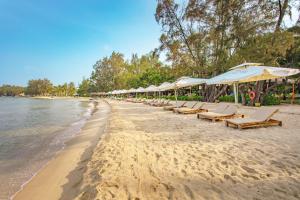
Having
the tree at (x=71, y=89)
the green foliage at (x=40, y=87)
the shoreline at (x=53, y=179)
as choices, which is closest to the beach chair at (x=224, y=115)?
the shoreline at (x=53, y=179)

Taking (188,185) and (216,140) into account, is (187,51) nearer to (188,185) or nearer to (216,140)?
(216,140)

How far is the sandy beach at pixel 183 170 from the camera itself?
3.32 m

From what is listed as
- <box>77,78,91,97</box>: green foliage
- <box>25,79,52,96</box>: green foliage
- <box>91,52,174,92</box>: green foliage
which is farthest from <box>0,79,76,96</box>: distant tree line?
<box>91,52,174,92</box>: green foliage

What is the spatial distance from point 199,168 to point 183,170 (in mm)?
318

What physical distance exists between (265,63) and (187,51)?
9.50m

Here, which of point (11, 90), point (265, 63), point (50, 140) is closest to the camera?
point (50, 140)

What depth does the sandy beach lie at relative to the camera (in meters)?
3.32

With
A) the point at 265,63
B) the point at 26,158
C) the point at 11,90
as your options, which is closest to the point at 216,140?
the point at 26,158

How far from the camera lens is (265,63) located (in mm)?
15883

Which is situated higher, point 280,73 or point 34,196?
point 280,73

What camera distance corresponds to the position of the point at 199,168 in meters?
4.25

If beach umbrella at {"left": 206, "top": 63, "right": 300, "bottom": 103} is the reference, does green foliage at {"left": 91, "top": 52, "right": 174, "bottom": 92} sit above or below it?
above

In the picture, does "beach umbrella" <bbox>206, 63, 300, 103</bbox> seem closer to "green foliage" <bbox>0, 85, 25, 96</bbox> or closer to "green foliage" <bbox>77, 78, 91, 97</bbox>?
"green foliage" <bbox>77, 78, 91, 97</bbox>

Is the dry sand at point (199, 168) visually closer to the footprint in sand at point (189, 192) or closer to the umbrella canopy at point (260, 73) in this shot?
the footprint in sand at point (189, 192)
